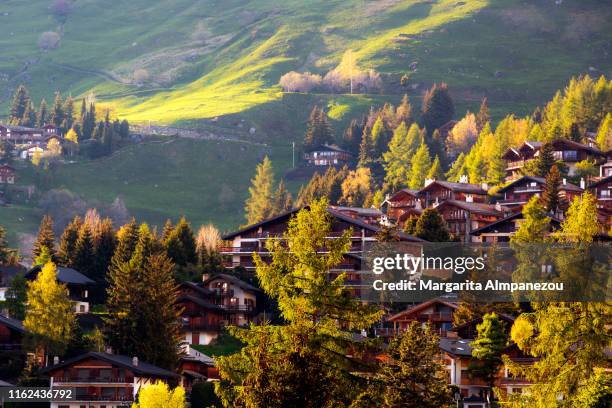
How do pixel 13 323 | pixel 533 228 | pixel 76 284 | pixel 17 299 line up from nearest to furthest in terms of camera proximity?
pixel 13 323
pixel 17 299
pixel 533 228
pixel 76 284

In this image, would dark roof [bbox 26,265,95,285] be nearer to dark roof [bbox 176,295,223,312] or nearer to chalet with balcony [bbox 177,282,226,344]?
chalet with balcony [bbox 177,282,226,344]

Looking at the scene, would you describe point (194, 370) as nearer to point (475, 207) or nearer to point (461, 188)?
point (475, 207)

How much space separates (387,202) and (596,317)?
127495 millimetres

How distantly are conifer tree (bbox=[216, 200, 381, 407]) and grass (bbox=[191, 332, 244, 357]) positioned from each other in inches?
2304

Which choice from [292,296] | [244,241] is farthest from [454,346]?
[292,296]

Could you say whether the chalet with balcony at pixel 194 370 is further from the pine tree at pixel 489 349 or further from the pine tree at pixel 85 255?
the pine tree at pixel 85 255

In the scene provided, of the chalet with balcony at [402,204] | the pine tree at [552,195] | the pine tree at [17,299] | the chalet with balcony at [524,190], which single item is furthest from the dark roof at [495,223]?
the pine tree at [17,299]

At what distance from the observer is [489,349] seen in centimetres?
9456

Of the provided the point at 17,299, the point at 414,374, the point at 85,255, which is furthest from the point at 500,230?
the point at 414,374

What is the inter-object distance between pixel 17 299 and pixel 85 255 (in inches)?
628

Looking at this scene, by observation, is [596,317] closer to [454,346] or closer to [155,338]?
[454,346]

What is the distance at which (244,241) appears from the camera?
455 feet

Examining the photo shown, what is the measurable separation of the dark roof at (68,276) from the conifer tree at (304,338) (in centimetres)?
7250

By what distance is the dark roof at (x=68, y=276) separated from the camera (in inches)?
4881
